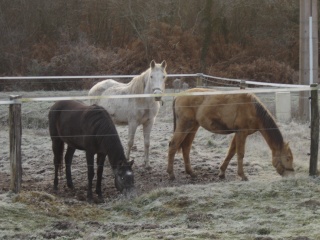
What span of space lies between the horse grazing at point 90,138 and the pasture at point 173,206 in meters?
0.26

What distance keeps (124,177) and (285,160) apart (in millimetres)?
2286

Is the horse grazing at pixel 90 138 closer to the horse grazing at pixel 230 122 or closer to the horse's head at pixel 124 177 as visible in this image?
the horse's head at pixel 124 177

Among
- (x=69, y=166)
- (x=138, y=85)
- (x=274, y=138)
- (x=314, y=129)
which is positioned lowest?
(x=69, y=166)

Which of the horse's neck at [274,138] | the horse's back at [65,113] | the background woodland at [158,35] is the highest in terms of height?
the background woodland at [158,35]

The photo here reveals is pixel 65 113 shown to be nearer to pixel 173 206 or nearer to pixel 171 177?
pixel 171 177

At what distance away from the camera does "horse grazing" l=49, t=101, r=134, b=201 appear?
8.08 m

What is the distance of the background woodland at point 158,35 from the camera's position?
2597 cm

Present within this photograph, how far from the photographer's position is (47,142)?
1256cm

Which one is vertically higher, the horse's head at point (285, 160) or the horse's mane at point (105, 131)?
the horse's mane at point (105, 131)

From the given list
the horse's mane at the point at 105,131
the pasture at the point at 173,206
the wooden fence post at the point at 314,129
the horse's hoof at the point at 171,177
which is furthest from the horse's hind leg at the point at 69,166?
the wooden fence post at the point at 314,129

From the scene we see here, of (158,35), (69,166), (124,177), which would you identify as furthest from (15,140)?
(158,35)

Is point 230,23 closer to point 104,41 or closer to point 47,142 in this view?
point 104,41

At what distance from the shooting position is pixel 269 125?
864 centimetres

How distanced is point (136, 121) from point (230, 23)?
62.2ft
